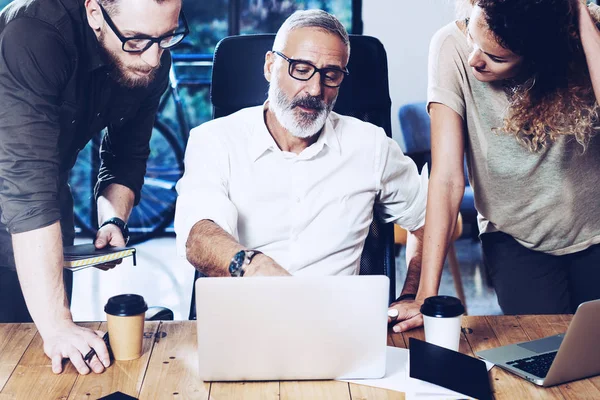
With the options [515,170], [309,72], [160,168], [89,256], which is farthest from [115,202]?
[160,168]

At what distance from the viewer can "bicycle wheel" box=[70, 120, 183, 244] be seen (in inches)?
187

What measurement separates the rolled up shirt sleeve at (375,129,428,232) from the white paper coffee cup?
60 cm

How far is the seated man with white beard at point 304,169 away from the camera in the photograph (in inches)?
71.3

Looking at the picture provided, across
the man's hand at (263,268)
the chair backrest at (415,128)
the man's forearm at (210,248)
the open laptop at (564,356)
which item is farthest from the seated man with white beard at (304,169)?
the chair backrest at (415,128)

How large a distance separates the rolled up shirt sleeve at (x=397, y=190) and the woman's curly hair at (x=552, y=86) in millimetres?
331

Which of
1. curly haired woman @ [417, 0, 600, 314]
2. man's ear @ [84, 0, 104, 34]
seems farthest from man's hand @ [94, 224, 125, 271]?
curly haired woman @ [417, 0, 600, 314]

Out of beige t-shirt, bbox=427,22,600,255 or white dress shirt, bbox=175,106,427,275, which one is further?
white dress shirt, bbox=175,106,427,275

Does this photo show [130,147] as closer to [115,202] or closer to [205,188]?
[115,202]

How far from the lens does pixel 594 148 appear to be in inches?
70.9

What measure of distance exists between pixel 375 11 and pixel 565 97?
2.98 meters

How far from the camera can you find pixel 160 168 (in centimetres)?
491

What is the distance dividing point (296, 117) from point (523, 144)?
54 cm

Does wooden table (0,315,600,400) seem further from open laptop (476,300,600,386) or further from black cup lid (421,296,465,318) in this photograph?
black cup lid (421,296,465,318)

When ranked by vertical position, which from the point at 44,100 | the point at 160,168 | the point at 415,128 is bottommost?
the point at 160,168
